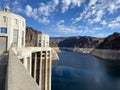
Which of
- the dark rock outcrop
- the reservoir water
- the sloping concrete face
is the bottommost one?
the reservoir water

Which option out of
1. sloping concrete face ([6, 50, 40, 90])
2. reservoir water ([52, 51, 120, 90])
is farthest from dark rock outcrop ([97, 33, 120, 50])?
sloping concrete face ([6, 50, 40, 90])

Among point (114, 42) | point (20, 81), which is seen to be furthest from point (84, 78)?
point (114, 42)

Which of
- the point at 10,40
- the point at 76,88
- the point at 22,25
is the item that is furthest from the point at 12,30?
the point at 76,88

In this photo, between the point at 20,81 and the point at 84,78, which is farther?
the point at 84,78

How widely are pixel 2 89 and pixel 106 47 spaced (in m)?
184

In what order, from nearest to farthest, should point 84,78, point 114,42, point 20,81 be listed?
point 20,81, point 84,78, point 114,42

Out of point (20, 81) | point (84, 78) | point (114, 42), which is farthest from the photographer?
point (114, 42)

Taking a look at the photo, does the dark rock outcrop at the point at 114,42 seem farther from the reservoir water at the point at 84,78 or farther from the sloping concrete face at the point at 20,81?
the sloping concrete face at the point at 20,81

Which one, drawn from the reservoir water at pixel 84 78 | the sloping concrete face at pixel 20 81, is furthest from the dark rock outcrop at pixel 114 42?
the sloping concrete face at pixel 20 81

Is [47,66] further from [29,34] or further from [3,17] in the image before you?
[29,34]

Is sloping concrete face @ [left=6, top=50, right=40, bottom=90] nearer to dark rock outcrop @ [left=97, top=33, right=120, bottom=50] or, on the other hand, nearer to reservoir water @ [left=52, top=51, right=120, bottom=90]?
reservoir water @ [left=52, top=51, right=120, bottom=90]

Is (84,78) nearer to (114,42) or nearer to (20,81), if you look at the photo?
(20,81)

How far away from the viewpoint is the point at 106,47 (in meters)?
182

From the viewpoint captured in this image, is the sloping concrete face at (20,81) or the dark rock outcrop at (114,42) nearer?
the sloping concrete face at (20,81)
